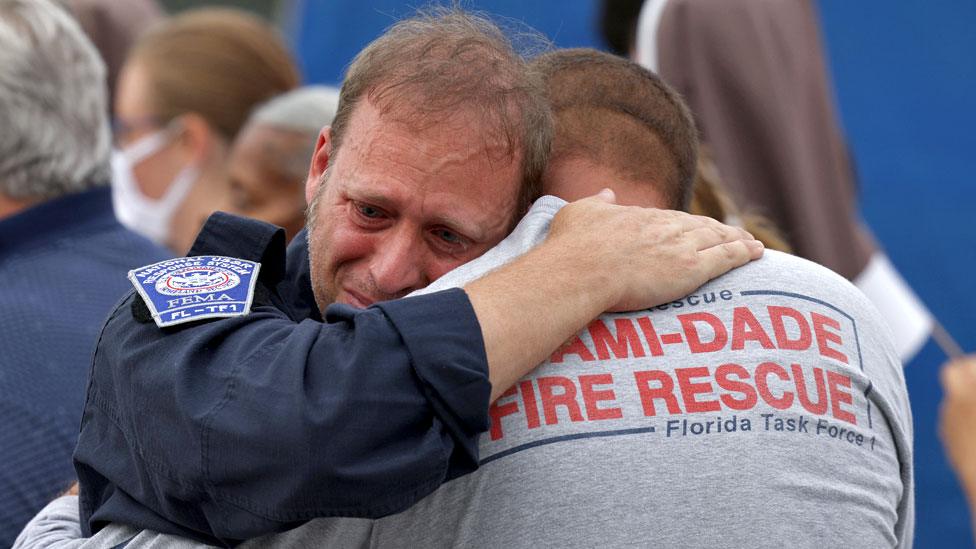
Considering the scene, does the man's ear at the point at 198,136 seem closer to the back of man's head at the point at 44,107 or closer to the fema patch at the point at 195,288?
the back of man's head at the point at 44,107

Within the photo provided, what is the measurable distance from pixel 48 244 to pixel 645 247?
161 cm

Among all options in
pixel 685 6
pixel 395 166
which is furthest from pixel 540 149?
pixel 685 6

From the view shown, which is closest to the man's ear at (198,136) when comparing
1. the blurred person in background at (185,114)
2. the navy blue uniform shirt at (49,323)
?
the blurred person in background at (185,114)

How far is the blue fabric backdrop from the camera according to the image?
4.95 metres

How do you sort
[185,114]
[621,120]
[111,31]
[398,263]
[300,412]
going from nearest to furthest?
[300,412] → [398,263] → [621,120] → [185,114] → [111,31]

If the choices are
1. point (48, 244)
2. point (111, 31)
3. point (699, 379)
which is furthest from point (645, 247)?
point (111, 31)

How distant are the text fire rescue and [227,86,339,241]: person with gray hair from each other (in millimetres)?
2539

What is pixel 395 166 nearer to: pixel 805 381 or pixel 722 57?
pixel 805 381

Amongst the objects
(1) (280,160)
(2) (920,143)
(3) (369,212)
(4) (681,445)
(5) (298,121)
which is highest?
(3) (369,212)

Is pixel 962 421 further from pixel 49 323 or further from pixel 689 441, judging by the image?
pixel 49 323

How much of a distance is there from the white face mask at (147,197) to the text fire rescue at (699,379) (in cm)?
341

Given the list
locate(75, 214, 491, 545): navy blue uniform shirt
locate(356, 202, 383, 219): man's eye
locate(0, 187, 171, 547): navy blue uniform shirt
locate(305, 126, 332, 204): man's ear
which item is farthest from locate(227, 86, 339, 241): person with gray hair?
locate(75, 214, 491, 545): navy blue uniform shirt

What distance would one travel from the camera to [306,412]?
1.65m

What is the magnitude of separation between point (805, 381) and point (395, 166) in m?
0.67
